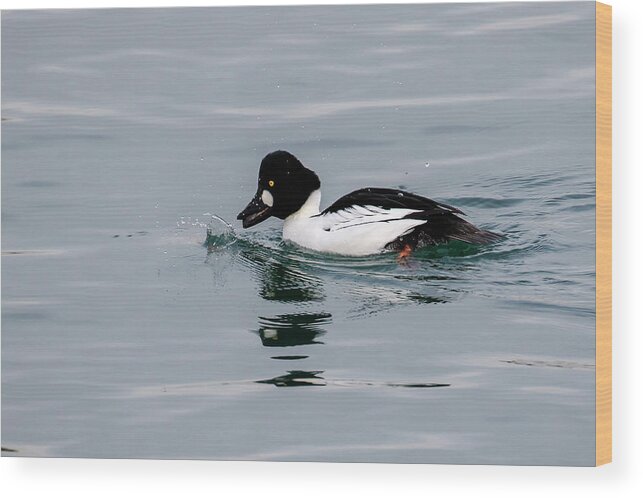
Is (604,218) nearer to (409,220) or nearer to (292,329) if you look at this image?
(409,220)

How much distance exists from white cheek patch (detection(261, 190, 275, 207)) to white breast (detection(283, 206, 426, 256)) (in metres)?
0.09

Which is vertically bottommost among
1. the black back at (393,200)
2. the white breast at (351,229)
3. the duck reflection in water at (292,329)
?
the duck reflection in water at (292,329)

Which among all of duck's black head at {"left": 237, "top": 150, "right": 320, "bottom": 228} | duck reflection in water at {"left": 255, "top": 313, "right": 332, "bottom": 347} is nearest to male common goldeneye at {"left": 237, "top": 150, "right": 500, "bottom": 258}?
duck's black head at {"left": 237, "top": 150, "right": 320, "bottom": 228}

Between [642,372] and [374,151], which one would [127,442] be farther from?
[642,372]

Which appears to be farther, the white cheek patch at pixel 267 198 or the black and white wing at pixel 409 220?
the white cheek patch at pixel 267 198

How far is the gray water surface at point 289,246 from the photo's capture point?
4.26 meters

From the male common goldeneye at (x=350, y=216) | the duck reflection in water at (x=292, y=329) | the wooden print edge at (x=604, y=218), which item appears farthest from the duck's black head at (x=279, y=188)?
the wooden print edge at (x=604, y=218)

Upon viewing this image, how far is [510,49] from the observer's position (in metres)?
4.30

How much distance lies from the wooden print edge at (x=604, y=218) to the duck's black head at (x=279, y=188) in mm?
965

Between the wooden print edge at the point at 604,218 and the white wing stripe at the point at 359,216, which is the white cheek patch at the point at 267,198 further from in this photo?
the wooden print edge at the point at 604,218

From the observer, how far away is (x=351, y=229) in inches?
172

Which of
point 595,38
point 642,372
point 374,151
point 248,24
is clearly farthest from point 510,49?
point 642,372

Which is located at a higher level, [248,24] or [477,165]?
[248,24]

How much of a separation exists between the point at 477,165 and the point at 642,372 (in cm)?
89
